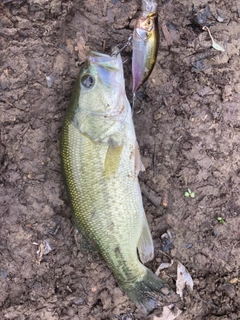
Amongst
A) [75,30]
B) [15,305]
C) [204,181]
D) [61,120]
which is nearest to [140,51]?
[75,30]

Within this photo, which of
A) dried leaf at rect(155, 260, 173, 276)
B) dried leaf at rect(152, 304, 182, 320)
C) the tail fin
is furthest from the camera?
dried leaf at rect(155, 260, 173, 276)

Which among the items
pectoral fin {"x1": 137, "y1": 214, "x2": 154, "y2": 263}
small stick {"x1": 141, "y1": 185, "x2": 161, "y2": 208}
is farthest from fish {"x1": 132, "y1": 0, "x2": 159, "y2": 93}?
pectoral fin {"x1": 137, "y1": 214, "x2": 154, "y2": 263}

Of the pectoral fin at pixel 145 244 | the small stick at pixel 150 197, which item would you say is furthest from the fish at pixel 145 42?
the pectoral fin at pixel 145 244

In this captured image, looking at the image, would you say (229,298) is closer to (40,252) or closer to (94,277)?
(94,277)

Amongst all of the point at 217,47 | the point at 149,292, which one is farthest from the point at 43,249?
the point at 217,47

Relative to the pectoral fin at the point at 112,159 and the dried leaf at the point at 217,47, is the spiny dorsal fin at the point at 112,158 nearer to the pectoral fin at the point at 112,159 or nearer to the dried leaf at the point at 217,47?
the pectoral fin at the point at 112,159

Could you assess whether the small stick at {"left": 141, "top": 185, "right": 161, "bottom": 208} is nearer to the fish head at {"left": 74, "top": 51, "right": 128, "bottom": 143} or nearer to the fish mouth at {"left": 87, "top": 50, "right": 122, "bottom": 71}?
the fish head at {"left": 74, "top": 51, "right": 128, "bottom": 143}

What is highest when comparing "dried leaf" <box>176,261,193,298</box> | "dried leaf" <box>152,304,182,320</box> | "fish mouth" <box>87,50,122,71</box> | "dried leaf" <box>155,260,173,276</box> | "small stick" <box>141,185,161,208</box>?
"fish mouth" <box>87,50,122,71</box>
